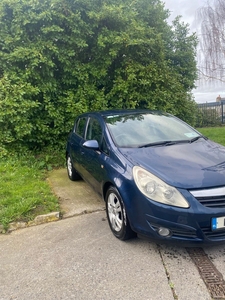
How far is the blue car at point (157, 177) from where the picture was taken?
2.25m

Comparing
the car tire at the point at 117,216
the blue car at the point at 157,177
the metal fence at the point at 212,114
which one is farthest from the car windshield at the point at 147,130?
the metal fence at the point at 212,114

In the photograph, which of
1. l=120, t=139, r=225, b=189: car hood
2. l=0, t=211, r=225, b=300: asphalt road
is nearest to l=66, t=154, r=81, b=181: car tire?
l=0, t=211, r=225, b=300: asphalt road

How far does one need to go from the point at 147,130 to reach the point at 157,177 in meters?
1.25

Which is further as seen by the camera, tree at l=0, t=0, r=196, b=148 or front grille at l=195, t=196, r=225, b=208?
tree at l=0, t=0, r=196, b=148

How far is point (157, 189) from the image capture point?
2.37 meters

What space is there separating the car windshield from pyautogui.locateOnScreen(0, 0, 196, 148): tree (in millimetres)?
2948

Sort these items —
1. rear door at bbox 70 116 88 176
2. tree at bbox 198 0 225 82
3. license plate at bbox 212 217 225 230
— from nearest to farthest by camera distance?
license plate at bbox 212 217 225 230, rear door at bbox 70 116 88 176, tree at bbox 198 0 225 82

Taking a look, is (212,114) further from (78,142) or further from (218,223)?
(218,223)

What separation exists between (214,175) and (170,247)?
0.88m

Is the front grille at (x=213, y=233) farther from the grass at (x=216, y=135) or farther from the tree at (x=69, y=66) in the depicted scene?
the grass at (x=216, y=135)

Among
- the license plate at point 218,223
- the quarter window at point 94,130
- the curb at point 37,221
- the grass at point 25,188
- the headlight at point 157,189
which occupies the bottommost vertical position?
the curb at point 37,221

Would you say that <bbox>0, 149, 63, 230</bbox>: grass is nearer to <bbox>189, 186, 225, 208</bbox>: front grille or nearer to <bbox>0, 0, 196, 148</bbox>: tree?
<bbox>0, 0, 196, 148</bbox>: tree

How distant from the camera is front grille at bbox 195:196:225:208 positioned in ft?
7.35

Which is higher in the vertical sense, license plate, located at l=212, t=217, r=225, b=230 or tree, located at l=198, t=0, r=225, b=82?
tree, located at l=198, t=0, r=225, b=82
